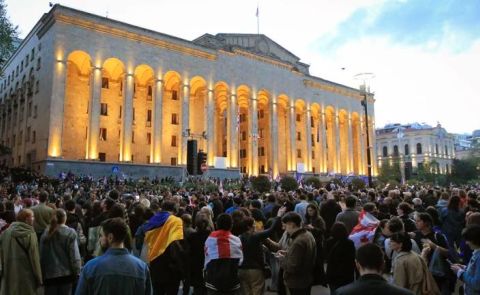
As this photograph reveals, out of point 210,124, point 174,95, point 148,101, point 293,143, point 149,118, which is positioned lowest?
point 293,143

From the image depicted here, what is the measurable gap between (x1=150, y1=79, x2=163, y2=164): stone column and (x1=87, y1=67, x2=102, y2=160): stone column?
6.08 metres

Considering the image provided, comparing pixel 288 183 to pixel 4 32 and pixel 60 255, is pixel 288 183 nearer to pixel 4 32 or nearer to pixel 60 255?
pixel 4 32

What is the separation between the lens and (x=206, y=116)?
151 feet

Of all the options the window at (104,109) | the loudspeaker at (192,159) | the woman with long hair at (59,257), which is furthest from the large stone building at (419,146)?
the woman with long hair at (59,257)

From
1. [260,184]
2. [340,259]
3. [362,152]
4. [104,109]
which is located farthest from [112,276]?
[362,152]

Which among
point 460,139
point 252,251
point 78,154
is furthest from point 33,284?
point 460,139

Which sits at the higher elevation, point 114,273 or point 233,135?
point 233,135

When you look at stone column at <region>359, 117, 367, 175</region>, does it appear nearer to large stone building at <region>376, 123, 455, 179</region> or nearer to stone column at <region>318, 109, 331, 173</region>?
stone column at <region>318, 109, 331, 173</region>

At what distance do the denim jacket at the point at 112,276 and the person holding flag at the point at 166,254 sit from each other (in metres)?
2.67

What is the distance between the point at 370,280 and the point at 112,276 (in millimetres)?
2322

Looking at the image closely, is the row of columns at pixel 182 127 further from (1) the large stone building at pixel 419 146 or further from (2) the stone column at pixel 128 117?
(1) the large stone building at pixel 419 146

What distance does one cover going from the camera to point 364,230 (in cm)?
754

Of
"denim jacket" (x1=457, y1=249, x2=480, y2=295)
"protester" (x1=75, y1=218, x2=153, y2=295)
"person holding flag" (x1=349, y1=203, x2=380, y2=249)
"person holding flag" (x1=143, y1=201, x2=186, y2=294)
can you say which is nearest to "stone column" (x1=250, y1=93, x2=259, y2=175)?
"person holding flag" (x1=349, y1=203, x2=380, y2=249)

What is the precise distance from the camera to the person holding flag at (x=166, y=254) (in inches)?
253
